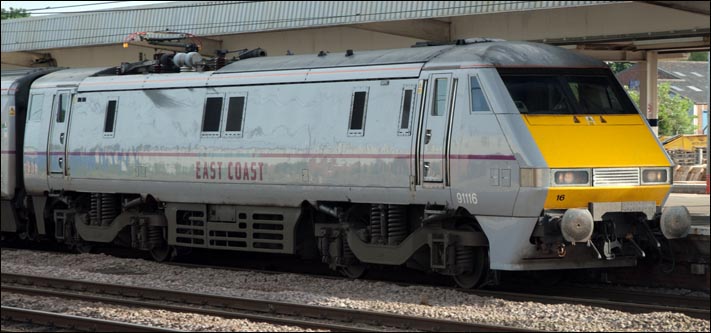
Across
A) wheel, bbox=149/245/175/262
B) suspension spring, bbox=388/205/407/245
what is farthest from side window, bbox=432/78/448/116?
wheel, bbox=149/245/175/262

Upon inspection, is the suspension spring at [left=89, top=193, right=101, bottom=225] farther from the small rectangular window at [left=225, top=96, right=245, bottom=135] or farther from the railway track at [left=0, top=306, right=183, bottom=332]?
the railway track at [left=0, top=306, right=183, bottom=332]

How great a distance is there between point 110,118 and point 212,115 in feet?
8.47

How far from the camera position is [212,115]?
1820 centimetres

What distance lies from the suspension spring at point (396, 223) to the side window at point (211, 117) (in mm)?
3638

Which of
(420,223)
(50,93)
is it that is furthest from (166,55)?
(420,223)

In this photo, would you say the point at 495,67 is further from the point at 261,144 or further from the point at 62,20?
the point at 62,20

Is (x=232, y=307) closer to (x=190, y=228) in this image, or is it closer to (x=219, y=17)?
(x=190, y=228)

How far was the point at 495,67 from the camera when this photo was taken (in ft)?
48.2

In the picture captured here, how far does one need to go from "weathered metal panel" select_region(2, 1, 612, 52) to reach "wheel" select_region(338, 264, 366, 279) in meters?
5.97

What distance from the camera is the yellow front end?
14164 millimetres

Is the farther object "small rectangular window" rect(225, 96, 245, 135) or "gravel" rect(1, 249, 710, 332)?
"small rectangular window" rect(225, 96, 245, 135)

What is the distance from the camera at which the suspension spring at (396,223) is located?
15.9 metres

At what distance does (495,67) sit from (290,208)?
170 inches

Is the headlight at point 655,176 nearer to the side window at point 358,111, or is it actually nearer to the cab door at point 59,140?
the side window at point 358,111
